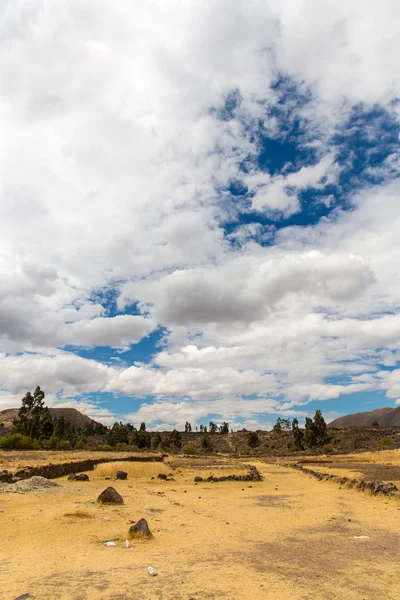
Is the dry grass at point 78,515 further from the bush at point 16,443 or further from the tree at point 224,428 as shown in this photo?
the tree at point 224,428

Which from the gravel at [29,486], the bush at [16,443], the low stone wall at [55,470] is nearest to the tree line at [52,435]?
the bush at [16,443]

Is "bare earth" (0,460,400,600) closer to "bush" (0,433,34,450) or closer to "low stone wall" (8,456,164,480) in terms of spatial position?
"low stone wall" (8,456,164,480)

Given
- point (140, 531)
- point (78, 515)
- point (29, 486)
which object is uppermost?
point (29, 486)

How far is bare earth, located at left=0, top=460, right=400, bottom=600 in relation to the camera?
7531 millimetres

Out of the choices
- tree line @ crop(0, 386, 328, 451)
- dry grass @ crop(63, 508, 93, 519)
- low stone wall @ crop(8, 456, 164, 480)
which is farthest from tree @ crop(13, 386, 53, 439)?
dry grass @ crop(63, 508, 93, 519)

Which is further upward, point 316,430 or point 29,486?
point 316,430

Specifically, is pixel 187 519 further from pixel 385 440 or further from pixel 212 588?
pixel 385 440

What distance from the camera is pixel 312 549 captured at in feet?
36.3

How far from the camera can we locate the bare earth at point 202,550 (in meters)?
7.53

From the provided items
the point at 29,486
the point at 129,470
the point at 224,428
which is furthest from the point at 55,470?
the point at 224,428

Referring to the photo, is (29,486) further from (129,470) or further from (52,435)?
(52,435)

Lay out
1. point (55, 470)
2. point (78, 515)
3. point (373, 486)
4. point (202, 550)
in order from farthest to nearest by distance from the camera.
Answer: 1. point (55, 470)
2. point (373, 486)
3. point (78, 515)
4. point (202, 550)

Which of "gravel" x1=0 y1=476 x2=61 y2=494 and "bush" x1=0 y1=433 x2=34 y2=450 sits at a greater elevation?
"bush" x1=0 y1=433 x2=34 y2=450

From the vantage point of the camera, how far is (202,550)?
1073cm
